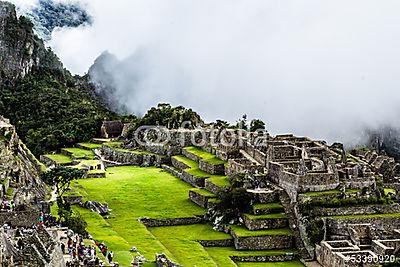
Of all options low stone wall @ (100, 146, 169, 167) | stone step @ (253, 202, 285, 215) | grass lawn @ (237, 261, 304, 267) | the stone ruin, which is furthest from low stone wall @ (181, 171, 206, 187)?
the stone ruin

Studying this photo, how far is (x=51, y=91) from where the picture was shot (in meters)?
91.4

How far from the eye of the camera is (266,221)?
44.1m

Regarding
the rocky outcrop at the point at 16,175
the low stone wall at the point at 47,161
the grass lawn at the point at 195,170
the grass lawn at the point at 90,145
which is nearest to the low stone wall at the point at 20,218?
the rocky outcrop at the point at 16,175

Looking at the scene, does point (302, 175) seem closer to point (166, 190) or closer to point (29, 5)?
point (166, 190)

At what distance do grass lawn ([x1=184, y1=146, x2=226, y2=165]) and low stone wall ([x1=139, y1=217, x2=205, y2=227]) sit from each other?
1028 centimetres

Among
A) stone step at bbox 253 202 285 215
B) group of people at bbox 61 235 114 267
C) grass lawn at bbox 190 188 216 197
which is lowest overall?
group of people at bbox 61 235 114 267

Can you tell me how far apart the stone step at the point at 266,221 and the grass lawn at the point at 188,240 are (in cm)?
146

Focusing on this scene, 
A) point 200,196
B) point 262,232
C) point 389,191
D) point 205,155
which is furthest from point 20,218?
point 205,155

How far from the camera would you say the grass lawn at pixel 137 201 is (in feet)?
138

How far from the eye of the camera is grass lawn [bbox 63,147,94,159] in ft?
230

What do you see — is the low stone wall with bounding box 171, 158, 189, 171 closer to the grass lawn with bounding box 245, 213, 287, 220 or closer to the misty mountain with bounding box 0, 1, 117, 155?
the misty mountain with bounding box 0, 1, 117, 155

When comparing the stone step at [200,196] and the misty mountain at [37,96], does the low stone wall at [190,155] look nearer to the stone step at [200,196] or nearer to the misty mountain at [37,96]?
the stone step at [200,196]

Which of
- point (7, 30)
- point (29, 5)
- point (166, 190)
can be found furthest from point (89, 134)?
point (29, 5)

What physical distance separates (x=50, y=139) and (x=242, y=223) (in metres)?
36.2
